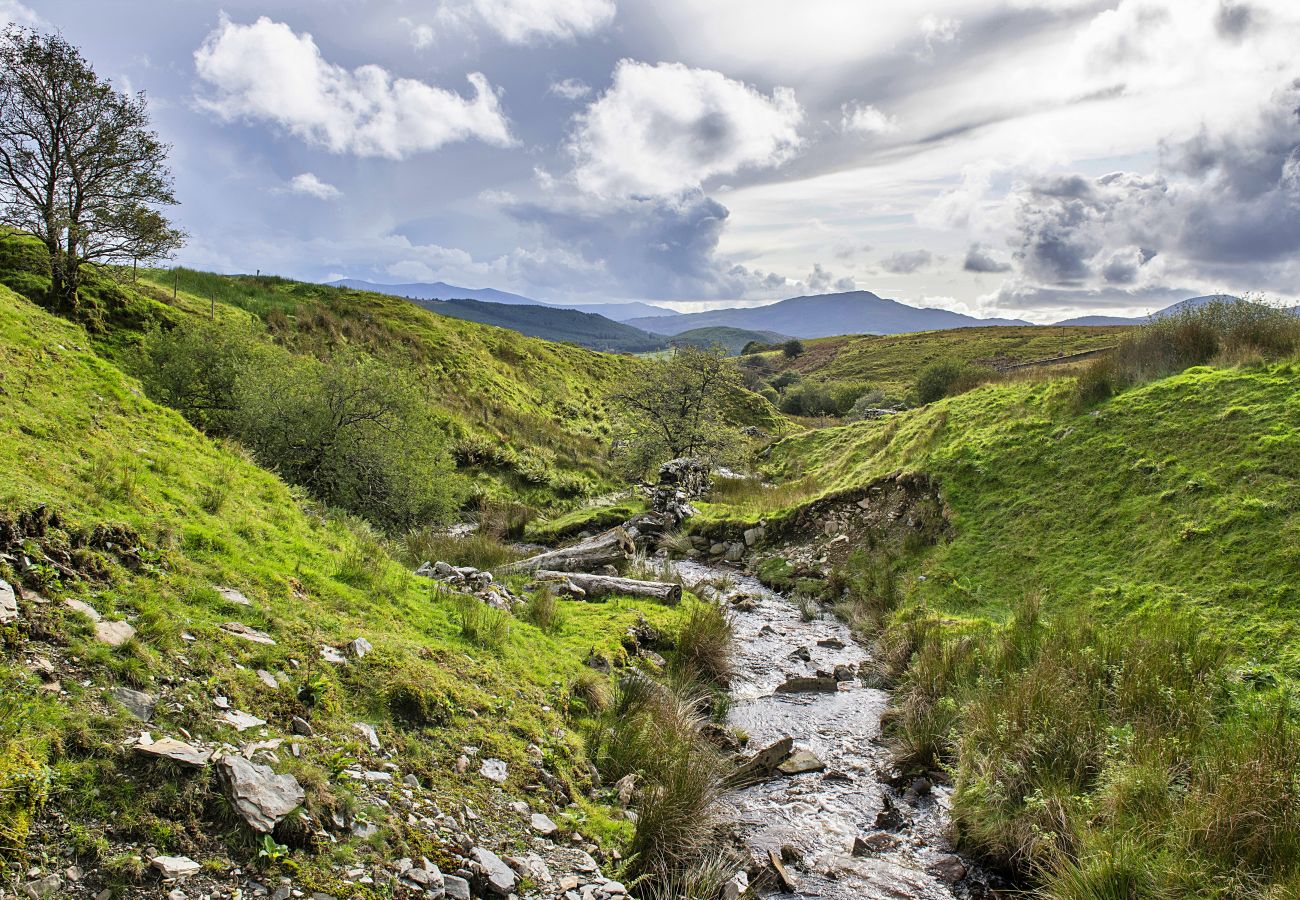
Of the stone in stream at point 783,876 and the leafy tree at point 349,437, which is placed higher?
the leafy tree at point 349,437

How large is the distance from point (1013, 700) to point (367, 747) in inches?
276

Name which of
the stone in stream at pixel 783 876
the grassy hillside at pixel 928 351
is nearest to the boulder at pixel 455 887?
the stone in stream at pixel 783 876

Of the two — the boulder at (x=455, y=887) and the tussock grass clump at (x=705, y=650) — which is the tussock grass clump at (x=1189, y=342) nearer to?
the tussock grass clump at (x=705, y=650)

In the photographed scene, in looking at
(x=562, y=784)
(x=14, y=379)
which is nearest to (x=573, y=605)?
(x=562, y=784)

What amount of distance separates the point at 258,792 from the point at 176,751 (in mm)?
561

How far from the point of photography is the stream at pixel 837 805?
605cm

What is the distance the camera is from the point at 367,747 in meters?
5.10

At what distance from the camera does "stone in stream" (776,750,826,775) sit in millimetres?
7910

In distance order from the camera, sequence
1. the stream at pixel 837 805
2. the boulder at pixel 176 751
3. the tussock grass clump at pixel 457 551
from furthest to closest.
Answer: the tussock grass clump at pixel 457 551
the stream at pixel 837 805
the boulder at pixel 176 751

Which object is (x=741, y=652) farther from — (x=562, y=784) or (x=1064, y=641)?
(x=562, y=784)

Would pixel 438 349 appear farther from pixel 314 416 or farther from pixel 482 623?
pixel 482 623

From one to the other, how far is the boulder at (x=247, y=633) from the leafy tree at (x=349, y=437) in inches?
406

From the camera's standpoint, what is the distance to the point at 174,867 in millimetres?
3322

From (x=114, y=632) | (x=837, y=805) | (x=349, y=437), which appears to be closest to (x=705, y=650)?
(x=837, y=805)
